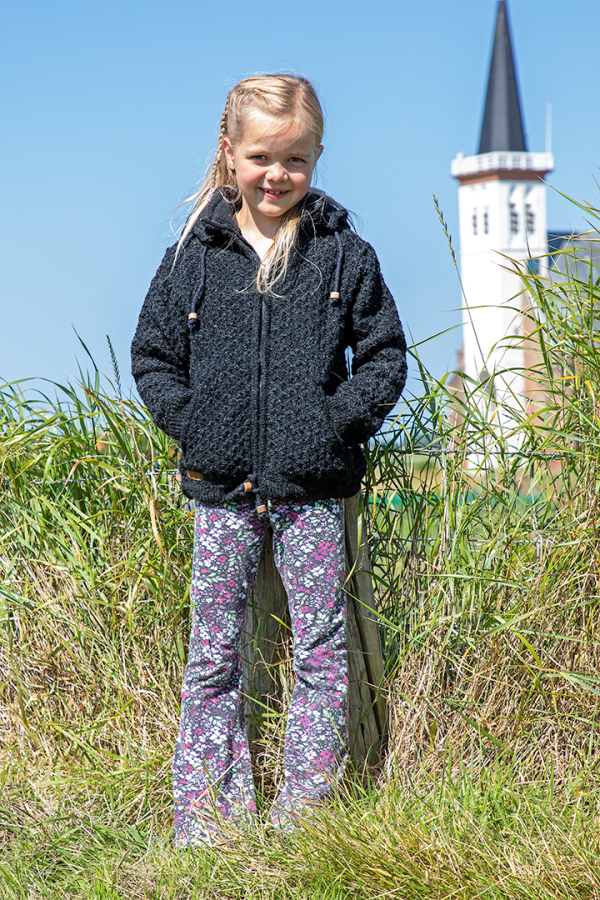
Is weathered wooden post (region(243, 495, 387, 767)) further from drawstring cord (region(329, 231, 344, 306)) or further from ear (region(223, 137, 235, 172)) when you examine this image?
ear (region(223, 137, 235, 172))

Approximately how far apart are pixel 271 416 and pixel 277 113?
71cm

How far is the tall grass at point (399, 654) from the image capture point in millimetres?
1744

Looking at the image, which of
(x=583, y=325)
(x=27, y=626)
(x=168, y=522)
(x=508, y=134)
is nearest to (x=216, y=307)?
(x=168, y=522)

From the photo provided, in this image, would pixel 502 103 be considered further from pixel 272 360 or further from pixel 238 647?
pixel 238 647

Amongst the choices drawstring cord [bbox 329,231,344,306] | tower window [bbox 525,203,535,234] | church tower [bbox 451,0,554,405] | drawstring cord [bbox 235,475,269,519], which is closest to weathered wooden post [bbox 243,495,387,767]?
drawstring cord [bbox 235,475,269,519]

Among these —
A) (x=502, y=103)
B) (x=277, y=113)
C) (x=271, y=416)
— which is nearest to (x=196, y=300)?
(x=271, y=416)

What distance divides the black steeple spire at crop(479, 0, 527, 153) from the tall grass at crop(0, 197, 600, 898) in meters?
51.7

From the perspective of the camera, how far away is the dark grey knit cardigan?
196cm

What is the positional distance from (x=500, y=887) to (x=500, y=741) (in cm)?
49

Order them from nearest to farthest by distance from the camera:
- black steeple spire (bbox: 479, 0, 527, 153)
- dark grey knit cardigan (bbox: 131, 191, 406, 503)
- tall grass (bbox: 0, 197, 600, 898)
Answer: tall grass (bbox: 0, 197, 600, 898)
dark grey knit cardigan (bbox: 131, 191, 406, 503)
black steeple spire (bbox: 479, 0, 527, 153)

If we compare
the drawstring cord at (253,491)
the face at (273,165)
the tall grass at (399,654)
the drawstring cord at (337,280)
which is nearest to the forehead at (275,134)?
the face at (273,165)

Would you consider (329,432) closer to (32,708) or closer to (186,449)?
(186,449)

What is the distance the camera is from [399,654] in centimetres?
215

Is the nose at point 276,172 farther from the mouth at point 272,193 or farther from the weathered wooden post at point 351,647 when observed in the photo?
the weathered wooden post at point 351,647
